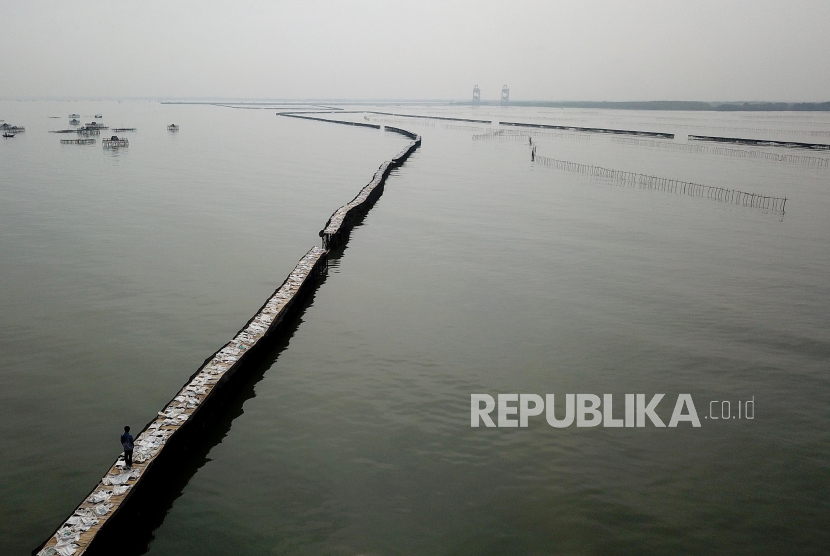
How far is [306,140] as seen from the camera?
370 ft

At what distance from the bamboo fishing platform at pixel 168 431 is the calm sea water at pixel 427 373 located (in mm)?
840

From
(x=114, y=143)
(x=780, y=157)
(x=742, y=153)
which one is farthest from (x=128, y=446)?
(x=742, y=153)

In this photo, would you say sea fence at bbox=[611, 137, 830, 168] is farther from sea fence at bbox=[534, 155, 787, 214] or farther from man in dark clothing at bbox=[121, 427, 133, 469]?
man in dark clothing at bbox=[121, 427, 133, 469]

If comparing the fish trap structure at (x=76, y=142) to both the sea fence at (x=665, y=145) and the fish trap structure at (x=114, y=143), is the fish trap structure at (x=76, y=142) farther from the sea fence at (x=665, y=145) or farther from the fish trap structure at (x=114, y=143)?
the sea fence at (x=665, y=145)

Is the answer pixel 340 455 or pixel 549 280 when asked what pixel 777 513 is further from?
pixel 549 280

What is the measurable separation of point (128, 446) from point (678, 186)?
63483 millimetres

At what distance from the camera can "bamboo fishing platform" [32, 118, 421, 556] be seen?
34.8 ft

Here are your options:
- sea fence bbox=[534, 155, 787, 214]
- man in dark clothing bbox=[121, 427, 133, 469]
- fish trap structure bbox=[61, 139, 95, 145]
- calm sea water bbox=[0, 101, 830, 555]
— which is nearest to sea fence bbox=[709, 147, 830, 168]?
sea fence bbox=[534, 155, 787, 214]

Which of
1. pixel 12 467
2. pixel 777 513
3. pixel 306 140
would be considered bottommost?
pixel 777 513

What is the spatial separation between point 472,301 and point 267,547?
1583 centimetres

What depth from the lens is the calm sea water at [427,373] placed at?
504 inches

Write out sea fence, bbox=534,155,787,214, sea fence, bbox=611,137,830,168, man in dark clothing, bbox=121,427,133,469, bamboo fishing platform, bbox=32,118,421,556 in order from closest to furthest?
bamboo fishing platform, bbox=32,118,421,556
man in dark clothing, bbox=121,427,133,469
sea fence, bbox=534,155,787,214
sea fence, bbox=611,137,830,168

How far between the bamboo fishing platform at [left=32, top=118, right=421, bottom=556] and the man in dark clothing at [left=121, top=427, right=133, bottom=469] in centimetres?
13

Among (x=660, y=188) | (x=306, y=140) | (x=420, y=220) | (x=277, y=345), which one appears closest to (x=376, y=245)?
(x=420, y=220)
